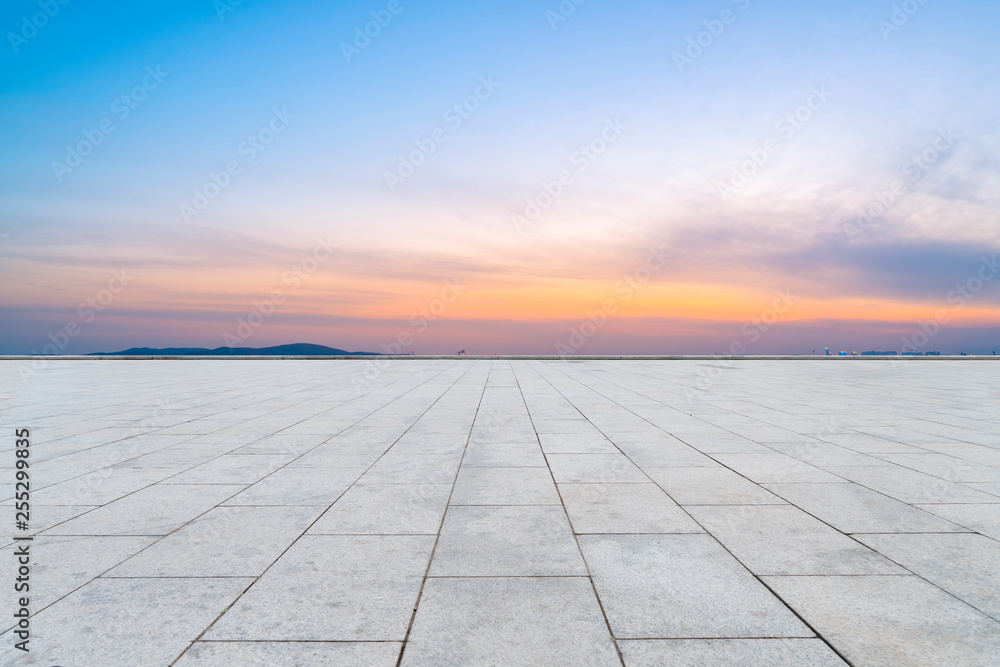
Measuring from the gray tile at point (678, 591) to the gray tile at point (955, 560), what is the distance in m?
1.34

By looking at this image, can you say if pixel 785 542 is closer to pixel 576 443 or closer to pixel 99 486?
pixel 576 443

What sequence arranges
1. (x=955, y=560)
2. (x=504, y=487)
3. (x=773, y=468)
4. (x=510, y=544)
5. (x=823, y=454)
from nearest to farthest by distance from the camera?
(x=955, y=560) < (x=510, y=544) < (x=504, y=487) < (x=773, y=468) < (x=823, y=454)

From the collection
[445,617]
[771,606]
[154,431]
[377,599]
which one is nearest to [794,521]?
[771,606]

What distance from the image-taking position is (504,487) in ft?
20.4

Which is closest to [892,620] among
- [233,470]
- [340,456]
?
[340,456]

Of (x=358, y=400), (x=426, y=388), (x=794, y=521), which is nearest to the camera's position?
(x=794, y=521)

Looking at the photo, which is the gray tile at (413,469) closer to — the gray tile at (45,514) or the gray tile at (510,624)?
the gray tile at (510,624)

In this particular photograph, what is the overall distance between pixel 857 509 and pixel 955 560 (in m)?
1.21

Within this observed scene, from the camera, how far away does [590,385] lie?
1819 cm

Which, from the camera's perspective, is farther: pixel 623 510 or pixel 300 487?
pixel 300 487

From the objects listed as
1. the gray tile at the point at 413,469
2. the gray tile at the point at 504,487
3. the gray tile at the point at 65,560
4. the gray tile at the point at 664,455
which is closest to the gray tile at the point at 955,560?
the gray tile at the point at 664,455

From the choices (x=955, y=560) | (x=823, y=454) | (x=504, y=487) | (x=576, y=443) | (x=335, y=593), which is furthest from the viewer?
(x=576, y=443)

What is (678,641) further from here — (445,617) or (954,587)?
(954,587)

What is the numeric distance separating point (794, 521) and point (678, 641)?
264cm
